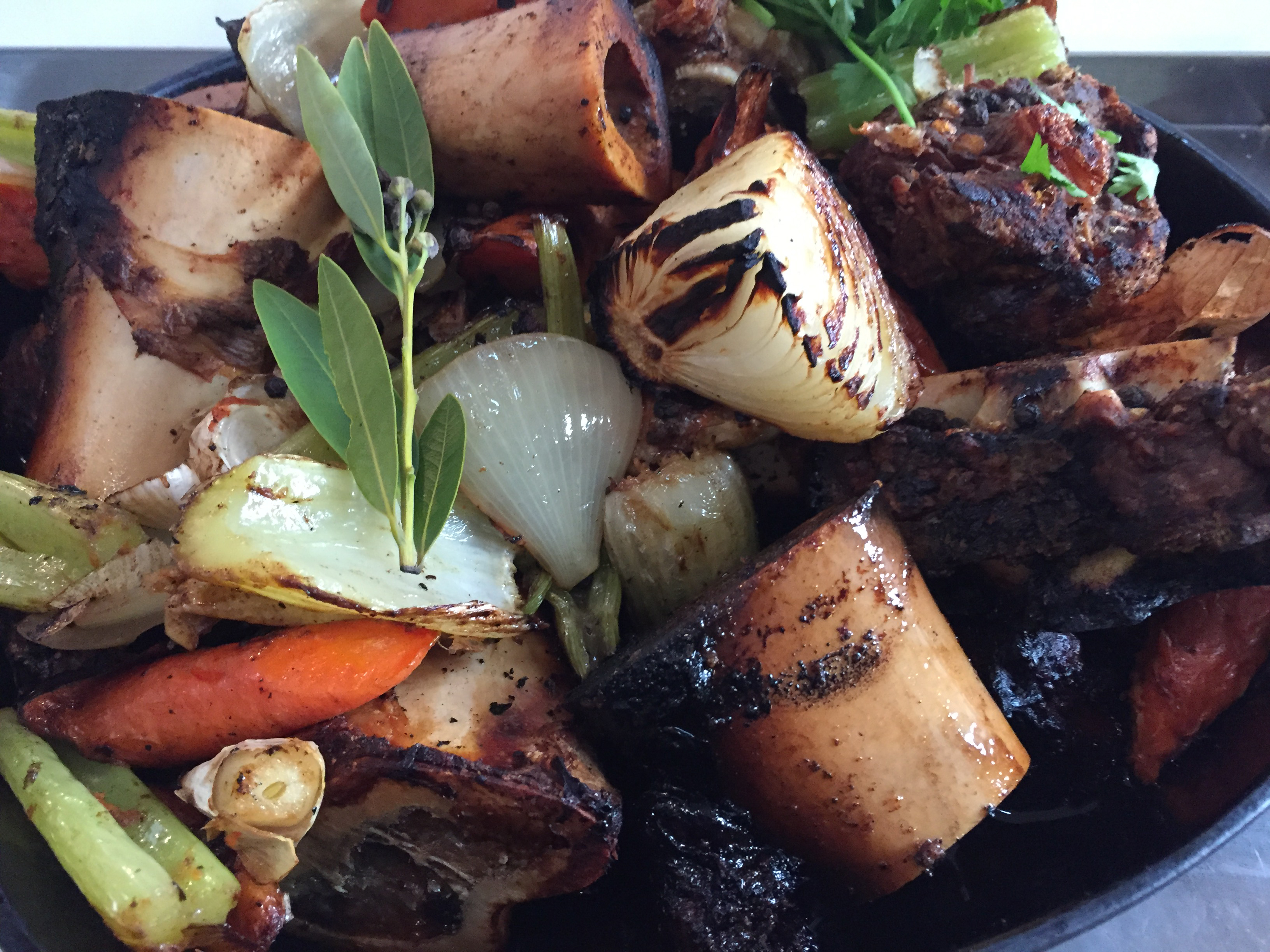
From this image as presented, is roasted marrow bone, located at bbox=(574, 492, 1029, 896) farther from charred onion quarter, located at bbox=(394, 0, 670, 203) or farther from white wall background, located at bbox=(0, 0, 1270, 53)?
white wall background, located at bbox=(0, 0, 1270, 53)

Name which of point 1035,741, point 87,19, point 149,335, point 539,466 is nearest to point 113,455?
point 149,335

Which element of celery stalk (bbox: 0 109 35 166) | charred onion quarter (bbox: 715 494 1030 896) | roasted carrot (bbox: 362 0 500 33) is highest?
roasted carrot (bbox: 362 0 500 33)

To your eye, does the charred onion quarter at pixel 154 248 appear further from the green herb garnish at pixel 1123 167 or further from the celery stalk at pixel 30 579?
the green herb garnish at pixel 1123 167

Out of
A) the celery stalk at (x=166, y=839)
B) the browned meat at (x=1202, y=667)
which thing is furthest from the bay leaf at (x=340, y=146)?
the browned meat at (x=1202, y=667)

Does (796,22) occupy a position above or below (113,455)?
above

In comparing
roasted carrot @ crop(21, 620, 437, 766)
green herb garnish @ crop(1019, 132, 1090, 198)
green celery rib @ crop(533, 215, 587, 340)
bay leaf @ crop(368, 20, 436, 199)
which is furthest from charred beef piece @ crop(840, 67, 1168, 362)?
roasted carrot @ crop(21, 620, 437, 766)

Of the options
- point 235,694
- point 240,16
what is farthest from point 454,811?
point 240,16

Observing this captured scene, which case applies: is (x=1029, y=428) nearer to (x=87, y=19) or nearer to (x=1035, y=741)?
(x=1035, y=741)
